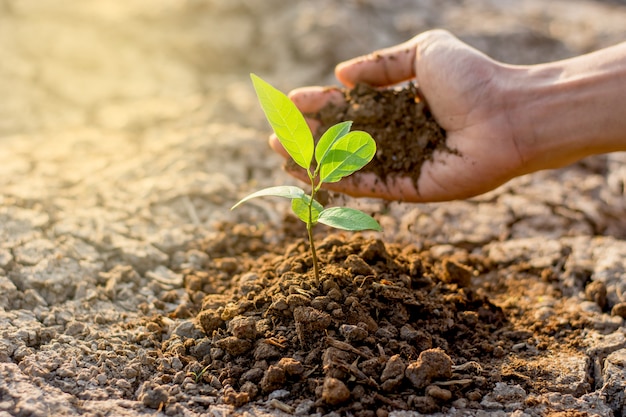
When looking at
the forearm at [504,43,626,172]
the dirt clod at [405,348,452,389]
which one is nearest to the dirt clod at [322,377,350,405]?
the dirt clod at [405,348,452,389]

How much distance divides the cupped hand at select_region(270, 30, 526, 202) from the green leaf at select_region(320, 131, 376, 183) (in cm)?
63

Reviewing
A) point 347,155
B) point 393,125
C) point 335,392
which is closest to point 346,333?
point 335,392

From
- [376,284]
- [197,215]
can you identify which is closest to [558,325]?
[376,284]

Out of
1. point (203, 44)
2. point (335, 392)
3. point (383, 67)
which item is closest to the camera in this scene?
point (335, 392)

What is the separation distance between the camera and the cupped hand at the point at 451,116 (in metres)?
2.46

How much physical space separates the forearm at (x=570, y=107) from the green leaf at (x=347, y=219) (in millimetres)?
1002

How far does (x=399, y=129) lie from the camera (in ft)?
8.23

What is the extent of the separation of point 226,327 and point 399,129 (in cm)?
108

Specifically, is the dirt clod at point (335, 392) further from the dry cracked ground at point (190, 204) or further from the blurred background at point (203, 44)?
the blurred background at point (203, 44)

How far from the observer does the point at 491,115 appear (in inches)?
97.0

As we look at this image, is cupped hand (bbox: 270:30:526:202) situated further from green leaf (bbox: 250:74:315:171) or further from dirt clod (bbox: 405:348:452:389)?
dirt clod (bbox: 405:348:452:389)

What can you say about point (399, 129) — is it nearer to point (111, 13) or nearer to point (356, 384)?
point (356, 384)

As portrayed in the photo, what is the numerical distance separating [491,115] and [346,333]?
1161mm

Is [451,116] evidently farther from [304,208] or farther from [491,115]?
[304,208]
